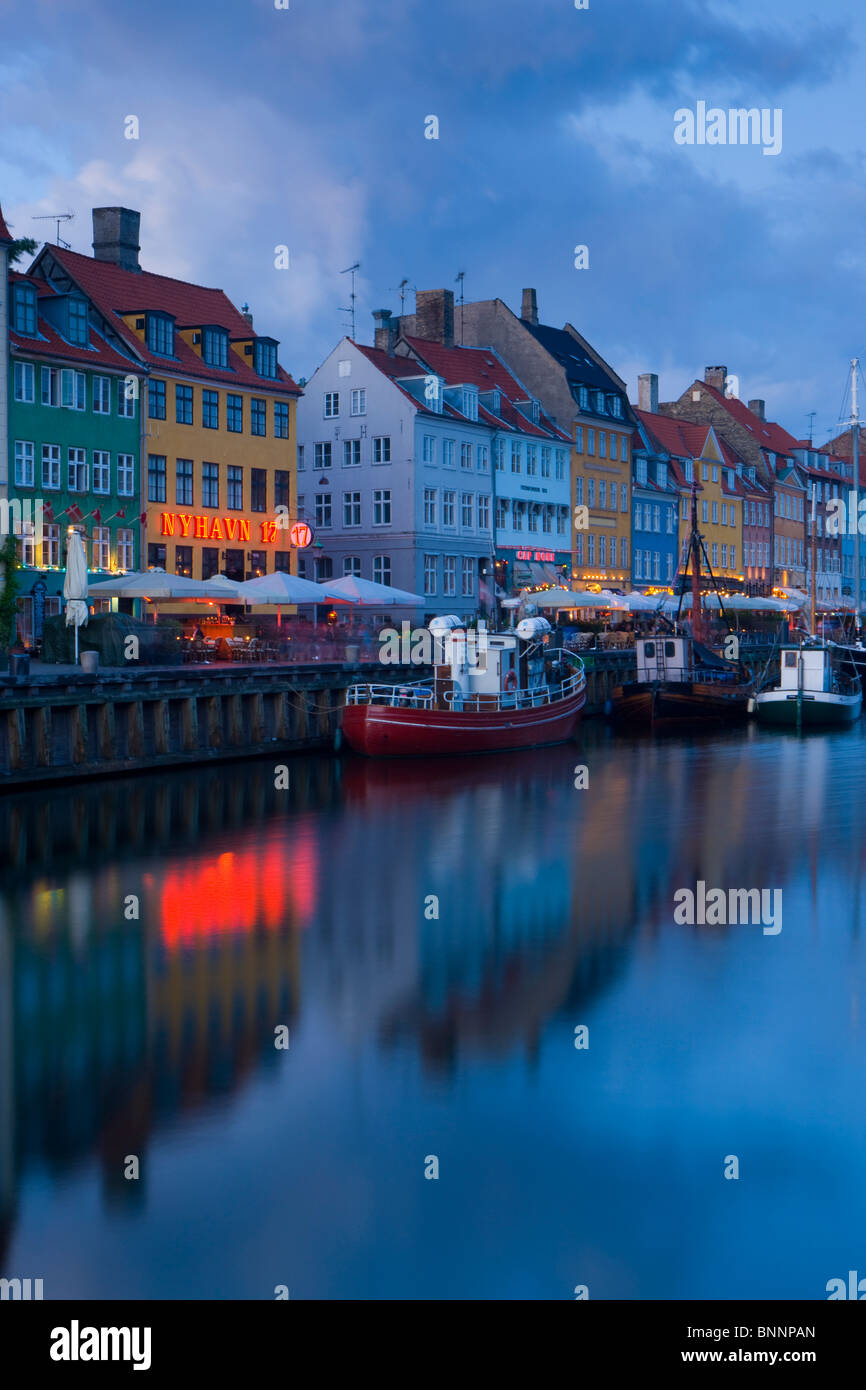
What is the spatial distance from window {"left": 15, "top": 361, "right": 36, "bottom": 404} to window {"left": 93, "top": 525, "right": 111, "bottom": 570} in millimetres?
4511

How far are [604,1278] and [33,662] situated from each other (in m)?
31.5

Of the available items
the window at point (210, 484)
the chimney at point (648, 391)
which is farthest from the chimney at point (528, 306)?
the window at point (210, 484)

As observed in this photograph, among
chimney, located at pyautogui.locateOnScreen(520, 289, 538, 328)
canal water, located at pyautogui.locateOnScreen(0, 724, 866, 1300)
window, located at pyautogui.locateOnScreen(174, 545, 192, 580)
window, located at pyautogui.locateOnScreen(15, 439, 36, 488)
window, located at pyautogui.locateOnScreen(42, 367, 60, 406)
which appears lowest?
canal water, located at pyautogui.locateOnScreen(0, 724, 866, 1300)

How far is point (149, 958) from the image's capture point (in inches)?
768

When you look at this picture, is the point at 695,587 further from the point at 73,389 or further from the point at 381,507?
the point at 73,389

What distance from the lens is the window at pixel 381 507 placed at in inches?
2427

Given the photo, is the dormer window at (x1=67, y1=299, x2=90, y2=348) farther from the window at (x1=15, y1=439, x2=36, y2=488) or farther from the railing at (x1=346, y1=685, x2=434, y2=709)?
the railing at (x1=346, y1=685, x2=434, y2=709)

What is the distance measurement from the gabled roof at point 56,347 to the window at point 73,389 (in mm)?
435

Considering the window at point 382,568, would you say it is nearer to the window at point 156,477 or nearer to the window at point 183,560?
the window at point 183,560

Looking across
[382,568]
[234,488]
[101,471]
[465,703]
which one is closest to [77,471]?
[101,471]

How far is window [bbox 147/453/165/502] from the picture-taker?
4922cm

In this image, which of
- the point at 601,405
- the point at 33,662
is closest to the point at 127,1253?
the point at 33,662

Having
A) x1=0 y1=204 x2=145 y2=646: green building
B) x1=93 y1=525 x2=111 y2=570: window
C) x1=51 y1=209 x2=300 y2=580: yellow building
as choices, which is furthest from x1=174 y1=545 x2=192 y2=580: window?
x1=93 y1=525 x2=111 y2=570: window
